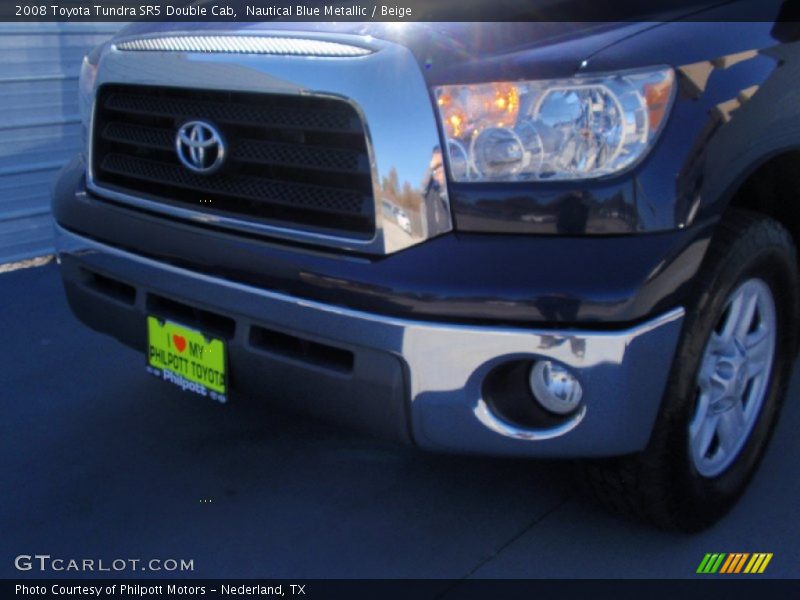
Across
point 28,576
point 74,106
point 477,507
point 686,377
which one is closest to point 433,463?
point 477,507

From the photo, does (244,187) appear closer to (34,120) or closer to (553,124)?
(553,124)

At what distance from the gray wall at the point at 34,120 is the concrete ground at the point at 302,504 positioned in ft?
7.38

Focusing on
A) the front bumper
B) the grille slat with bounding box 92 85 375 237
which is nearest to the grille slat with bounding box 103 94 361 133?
the grille slat with bounding box 92 85 375 237

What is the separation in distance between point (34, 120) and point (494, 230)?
4143 mm

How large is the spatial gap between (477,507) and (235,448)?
86 centimetres

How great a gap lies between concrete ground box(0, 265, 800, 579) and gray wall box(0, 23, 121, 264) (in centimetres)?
225

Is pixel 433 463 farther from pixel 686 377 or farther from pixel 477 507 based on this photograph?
pixel 686 377

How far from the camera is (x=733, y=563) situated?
253 cm

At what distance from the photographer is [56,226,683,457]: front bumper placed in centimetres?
210

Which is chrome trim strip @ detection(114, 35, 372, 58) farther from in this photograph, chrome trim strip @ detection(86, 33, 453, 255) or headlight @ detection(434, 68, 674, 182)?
headlight @ detection(434, 68, 674, 182)

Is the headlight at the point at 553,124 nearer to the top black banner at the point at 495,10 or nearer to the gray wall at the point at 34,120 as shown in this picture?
the top black banner at the point at 495,10

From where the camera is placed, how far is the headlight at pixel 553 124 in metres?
2.11

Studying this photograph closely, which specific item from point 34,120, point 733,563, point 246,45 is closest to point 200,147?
point 246,45

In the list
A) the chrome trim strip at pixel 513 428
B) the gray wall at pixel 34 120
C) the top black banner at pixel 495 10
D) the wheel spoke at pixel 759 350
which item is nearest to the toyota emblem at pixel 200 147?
the top black banner at pixel 495 10
